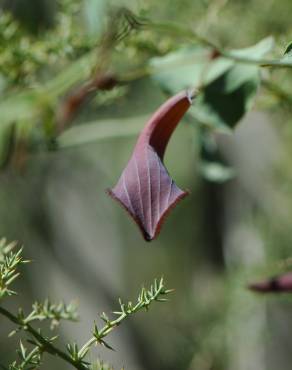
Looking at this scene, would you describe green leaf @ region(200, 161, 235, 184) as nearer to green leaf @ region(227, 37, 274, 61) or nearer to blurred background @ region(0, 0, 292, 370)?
blurred background @ region(0, 0, 292, 370)

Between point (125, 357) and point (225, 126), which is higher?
point (225, 126)

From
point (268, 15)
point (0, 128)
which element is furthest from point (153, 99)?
point (0, 128)

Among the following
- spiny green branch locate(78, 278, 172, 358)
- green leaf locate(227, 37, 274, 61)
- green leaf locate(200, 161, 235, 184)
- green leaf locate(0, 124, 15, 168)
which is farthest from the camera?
green leaf locate(200, 161, 235, 184)

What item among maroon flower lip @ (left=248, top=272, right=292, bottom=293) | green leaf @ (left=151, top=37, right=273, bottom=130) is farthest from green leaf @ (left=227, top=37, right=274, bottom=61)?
maroon flower lip @ (left=248, top=272, right=292, bottom=293)

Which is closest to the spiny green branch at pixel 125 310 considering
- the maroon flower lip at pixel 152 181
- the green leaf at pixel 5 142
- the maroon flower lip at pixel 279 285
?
the maroon flower lip at pixel 152 181

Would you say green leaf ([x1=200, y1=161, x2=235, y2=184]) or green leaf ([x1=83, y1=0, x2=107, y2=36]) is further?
green leaf ([x1=200, y1=161, x2=235, y2=184])

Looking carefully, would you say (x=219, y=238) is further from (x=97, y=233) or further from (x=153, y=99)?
(x=153, y=99)
